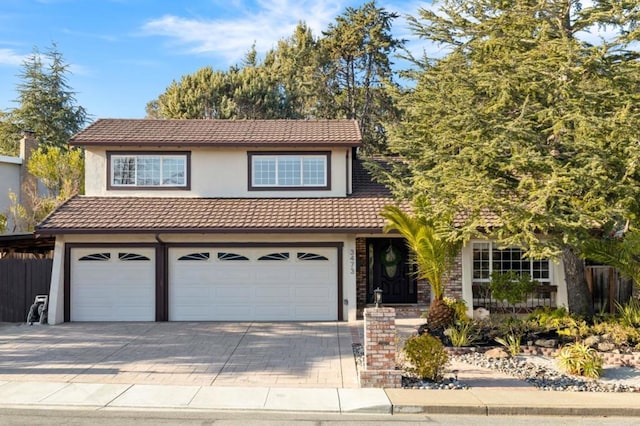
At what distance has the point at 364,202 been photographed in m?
16.5

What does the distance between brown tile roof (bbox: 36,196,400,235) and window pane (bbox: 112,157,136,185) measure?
0.76 metres

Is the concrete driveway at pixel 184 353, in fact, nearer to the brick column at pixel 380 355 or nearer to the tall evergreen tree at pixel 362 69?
the brick column at pixel 380 355

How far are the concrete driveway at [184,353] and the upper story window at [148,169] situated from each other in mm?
4504

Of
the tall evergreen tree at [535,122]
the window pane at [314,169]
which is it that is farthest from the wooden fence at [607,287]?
the window pane at [314,169]

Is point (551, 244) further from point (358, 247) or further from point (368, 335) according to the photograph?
point (358, 247)

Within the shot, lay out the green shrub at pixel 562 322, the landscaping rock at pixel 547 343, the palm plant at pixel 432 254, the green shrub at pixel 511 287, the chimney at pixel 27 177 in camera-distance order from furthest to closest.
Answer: the chimney at pixel 27 177 → the green shrub at pixel 511 287 → the palm plant at pixel 432 254 → the green shrub at pixel 562 322 → the landscaping rock at pixel 547 343

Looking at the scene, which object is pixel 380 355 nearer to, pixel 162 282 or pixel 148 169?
pixel 162 282

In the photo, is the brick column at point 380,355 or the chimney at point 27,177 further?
the chimney at point 27,177

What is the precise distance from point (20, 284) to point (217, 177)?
20.8 feet

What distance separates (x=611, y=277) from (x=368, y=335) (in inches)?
372

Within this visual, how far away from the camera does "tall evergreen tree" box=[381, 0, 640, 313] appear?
1087cm

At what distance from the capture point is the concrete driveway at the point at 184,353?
9.41 m

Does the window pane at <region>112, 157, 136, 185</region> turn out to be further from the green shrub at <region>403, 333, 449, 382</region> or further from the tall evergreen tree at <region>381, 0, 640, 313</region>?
the green shrub at <region>403, 333, 449, 382</region>

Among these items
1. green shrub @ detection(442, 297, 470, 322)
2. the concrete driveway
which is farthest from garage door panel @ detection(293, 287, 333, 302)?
green shrub @ detection(442, 297, 470, 322)
